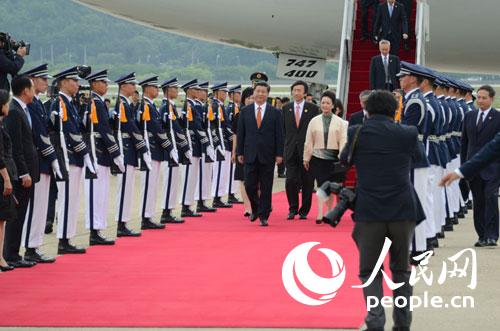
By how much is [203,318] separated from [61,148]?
3.73 m

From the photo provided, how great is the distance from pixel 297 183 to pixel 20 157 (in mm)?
5474

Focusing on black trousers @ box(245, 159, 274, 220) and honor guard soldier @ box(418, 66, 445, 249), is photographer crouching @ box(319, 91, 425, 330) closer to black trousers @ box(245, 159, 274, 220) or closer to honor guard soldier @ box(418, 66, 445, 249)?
honor guard soldier @ box(418, 66, 445, 249)

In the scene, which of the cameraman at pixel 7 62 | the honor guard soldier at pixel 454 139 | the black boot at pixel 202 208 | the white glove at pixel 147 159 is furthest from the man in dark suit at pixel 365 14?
the cameraman at pixel 7 62

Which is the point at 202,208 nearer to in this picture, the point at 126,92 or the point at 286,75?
the point at 126,92

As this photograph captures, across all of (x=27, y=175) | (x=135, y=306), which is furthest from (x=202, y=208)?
(x=135, y=306)

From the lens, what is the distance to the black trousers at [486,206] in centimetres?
1123

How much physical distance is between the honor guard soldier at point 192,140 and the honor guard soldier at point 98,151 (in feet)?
10.2

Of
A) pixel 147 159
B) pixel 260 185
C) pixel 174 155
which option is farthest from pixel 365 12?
pixel 147 159

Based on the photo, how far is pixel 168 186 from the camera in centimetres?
1370

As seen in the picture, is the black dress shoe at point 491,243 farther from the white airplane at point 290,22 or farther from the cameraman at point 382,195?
the white airplane at point 290,22

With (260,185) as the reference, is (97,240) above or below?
below

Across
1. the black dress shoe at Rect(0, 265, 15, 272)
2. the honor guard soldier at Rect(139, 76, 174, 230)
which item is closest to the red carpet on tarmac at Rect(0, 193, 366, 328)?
the black dress shoe at Rect(0, 265, 15, 272)

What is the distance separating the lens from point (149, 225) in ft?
42.0

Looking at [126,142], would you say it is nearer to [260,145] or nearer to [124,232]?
[124,232]
